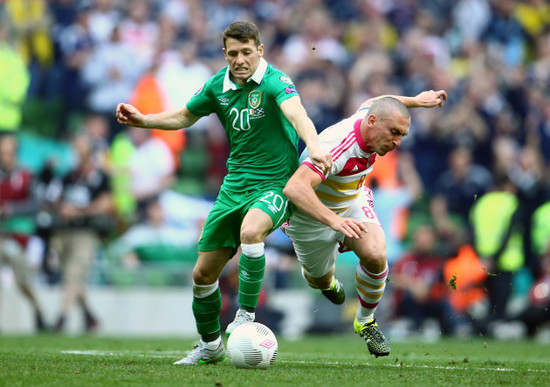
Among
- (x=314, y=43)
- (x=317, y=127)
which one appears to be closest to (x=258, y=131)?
(x=317, y=127)

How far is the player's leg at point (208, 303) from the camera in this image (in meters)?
6.75

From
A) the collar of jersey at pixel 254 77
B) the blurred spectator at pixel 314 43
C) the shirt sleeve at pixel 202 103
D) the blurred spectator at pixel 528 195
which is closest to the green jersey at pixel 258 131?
the collar of jersey at pixel 254 77

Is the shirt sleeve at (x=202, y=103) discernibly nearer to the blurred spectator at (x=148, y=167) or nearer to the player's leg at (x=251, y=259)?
the player's leg at (x=251, y=259)

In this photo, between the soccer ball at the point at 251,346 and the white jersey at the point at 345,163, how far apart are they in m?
1.24

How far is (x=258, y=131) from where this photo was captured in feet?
22.3

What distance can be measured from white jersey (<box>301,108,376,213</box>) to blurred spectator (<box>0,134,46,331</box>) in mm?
6959

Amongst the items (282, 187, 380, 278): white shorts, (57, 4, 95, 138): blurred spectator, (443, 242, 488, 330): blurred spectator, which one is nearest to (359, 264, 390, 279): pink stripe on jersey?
(282, 187, 380, 278): white shorts

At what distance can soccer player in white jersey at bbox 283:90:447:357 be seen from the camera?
21.2 ft

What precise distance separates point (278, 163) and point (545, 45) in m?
12.5

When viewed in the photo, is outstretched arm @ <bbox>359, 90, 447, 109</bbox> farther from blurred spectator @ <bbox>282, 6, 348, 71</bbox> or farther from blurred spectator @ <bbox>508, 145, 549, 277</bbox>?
blurred spectator @ <bbox>282, 6, 348, 71</bbox>

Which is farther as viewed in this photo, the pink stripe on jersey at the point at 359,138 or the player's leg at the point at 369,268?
the player's leg at the point at 369,268

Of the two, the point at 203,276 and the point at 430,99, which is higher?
the point at 430,99

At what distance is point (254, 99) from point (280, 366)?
2047 millimetres

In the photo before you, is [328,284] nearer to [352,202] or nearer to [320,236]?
[320,236]
